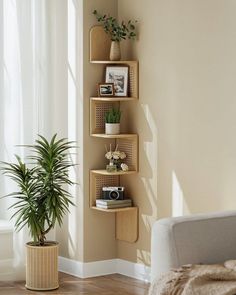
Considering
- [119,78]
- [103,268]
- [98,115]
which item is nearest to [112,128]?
[98,115]

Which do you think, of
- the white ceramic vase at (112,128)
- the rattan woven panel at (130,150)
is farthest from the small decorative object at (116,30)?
the rattan woven panel at (130,150)

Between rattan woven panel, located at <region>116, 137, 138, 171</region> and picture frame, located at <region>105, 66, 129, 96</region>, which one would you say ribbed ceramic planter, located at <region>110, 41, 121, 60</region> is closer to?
picture frame, located at <region>105, 66, 129, 96</region>

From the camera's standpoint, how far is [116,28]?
626 cm

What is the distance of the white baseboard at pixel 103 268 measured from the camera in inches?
249

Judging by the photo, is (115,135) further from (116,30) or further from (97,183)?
(116,30)

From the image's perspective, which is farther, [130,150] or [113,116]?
[130,150]

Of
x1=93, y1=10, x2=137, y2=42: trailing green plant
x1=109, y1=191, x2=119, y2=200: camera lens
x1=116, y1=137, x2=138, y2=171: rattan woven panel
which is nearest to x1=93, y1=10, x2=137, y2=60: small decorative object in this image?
x1=93, y1=10, x2=137, y2=42: trailing green plant

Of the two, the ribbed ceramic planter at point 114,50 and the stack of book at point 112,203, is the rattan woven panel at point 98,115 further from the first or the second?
the stack of book at point 112,203

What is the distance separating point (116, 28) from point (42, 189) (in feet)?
4.47

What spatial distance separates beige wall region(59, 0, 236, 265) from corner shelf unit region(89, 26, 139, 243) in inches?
2.0

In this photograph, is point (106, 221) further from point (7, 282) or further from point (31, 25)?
point (31, 25)

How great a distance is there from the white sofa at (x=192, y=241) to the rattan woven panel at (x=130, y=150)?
75.0 inches

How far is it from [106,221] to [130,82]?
112 cm

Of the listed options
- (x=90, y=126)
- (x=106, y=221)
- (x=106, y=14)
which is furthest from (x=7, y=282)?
(x=106, y=14)
